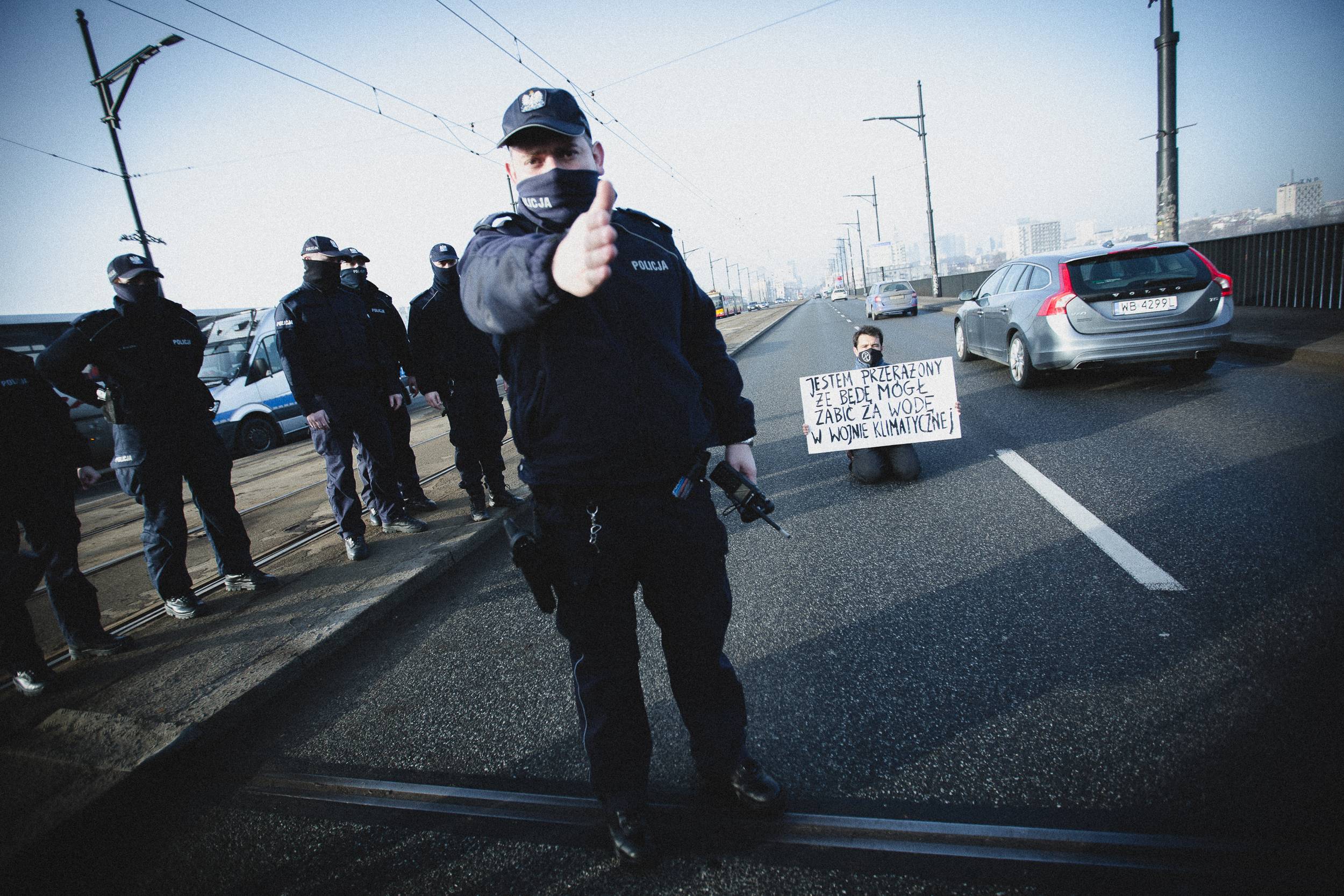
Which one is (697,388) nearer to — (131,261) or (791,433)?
(131,261)

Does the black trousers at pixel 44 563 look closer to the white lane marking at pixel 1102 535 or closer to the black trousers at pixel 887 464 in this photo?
the black trousers at pixel 887 464

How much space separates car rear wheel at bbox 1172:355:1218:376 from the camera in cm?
683

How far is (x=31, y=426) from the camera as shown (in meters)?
3.19

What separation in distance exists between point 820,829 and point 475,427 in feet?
12.8

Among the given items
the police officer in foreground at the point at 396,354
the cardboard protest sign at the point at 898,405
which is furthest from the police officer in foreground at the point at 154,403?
the cardboard protest sign at the point at 898,405

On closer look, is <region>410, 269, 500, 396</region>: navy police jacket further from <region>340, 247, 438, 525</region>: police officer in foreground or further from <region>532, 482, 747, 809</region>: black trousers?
<region>532, 482, 747, 809</region>: black trousers

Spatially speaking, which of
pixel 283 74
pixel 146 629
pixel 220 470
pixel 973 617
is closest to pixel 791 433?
pixel 973 617

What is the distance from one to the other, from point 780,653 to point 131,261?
4154 millimetres

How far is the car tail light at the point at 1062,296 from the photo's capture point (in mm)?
6758

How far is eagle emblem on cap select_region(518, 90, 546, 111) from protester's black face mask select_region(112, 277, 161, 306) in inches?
132

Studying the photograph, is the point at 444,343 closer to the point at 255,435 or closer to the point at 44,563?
the point at 44,563

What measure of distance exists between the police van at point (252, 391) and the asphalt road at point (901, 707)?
1100cm

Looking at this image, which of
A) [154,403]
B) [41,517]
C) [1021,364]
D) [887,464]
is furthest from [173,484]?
[1021,364]

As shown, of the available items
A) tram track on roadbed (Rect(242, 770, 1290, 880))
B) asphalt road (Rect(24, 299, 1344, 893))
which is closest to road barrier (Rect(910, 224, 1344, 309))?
asphalt road (Rect(24, 299, 1344, 893))
